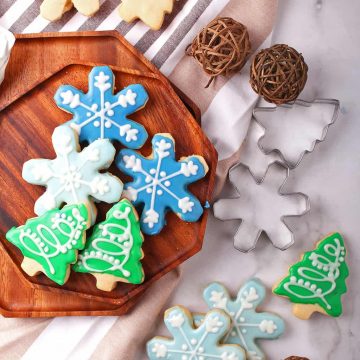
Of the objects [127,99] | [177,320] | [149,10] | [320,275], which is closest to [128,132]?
[127,99]

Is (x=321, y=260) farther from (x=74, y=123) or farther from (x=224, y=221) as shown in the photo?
(x=74, y=123)

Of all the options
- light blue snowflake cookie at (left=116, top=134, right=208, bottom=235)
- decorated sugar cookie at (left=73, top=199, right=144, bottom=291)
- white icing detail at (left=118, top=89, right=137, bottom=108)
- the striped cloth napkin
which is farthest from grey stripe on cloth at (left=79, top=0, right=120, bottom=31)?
decorated sugar cookie at (left=73, top=199, right=144, bottom=291)

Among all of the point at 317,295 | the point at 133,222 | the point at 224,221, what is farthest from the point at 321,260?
the point at 133,222

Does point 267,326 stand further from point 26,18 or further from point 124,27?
point 26,18

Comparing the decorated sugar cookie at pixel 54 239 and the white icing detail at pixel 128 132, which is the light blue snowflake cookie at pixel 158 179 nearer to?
the white icing detail at pixel 128 132

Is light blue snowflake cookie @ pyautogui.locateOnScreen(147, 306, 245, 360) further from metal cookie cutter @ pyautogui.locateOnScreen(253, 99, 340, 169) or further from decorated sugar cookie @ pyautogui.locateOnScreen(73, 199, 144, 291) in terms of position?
metal cookie cutter @ pyautogui.locateOnScreen(253, 99, 340, 169)

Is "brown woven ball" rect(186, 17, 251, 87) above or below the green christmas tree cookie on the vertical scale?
above

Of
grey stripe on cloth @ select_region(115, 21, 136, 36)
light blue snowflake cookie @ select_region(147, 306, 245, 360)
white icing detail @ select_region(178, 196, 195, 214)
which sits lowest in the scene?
light blue snowflake cookie @ select_region(147, 306, 245, 360)

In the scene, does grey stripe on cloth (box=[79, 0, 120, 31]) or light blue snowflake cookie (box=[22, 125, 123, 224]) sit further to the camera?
grey stripe on cloth (box=[79, 0, 120, 31])
